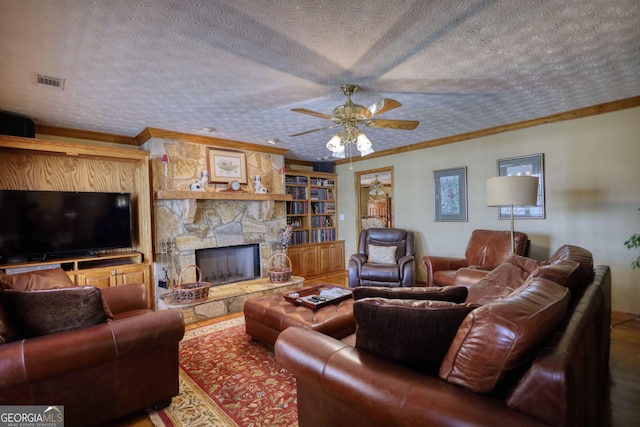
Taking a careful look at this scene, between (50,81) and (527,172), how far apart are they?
16.7 ft

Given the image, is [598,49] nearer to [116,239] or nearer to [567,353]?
[567,353]

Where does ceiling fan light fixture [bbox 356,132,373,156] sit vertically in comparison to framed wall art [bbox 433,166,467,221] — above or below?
above

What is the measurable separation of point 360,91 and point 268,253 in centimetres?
307

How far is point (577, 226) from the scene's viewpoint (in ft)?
11.6

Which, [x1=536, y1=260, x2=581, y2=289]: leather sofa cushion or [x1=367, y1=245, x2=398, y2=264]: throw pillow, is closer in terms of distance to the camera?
[x1=536, y1=260, x2=581, y2=289]: leather sofa cushion

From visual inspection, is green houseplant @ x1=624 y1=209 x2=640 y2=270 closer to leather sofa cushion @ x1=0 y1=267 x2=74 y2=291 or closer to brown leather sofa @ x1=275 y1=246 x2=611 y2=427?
brown leather sofa @ x1=275 y1=246 x2=611 y2=427

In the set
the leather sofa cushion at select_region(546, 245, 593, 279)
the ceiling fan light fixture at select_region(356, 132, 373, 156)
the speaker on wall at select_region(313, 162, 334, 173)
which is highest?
the speaker on wall at select_region(313, 162, 334, 173)

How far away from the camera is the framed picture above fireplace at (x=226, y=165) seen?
169 inches

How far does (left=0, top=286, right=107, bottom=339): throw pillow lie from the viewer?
1.56 m

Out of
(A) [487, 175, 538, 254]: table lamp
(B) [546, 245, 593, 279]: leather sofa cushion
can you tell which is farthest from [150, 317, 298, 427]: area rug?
(A) [487, 175, 538, 254]: table lamp

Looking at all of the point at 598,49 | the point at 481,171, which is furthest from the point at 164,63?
the point at 481,171

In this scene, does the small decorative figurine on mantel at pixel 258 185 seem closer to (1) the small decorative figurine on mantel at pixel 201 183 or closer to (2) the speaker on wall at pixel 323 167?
(1) the small decorative figurine on mantel at pixel 201 183

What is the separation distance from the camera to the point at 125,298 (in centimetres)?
258

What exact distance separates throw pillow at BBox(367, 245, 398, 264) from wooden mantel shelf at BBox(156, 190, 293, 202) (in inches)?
66.1
